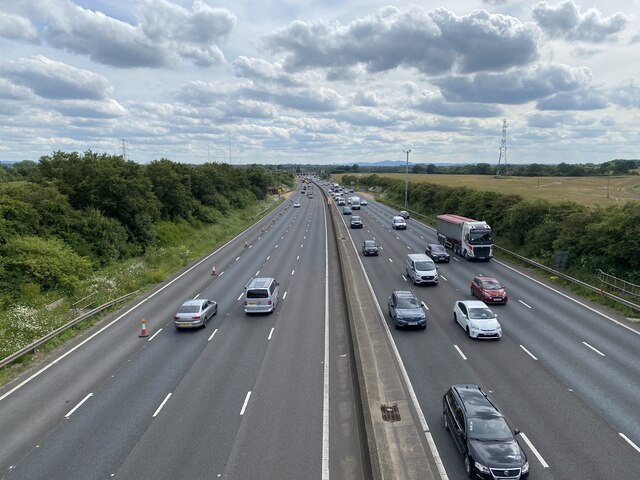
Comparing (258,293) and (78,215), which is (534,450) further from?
(78,215)

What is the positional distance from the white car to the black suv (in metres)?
7.80

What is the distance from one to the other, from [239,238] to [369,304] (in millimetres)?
35528

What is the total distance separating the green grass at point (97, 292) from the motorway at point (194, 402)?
1.03 m

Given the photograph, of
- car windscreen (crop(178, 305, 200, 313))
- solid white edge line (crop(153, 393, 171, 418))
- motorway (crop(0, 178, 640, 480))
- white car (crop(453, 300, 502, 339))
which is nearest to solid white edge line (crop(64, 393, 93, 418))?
motorway (crop(0, 178, 640, 480))

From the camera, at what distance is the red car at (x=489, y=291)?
26047 mm

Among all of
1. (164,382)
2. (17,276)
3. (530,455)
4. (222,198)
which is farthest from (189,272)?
(222,198)

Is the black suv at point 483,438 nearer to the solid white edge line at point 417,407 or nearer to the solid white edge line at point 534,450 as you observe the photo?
the solid white edge line at point 417,407

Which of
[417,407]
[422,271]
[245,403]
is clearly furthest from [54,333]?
[422,271]

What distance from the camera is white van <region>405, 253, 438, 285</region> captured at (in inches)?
1213

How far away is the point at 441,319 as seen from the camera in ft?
78.6

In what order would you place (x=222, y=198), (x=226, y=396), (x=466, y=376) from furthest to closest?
(x=222, y=198), (x=466, y=376), (x=226, y=396)

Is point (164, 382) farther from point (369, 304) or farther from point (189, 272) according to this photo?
point (189, 272)

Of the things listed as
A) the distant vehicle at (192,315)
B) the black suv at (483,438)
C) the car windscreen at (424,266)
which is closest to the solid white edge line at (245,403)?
the black suv at (483,438)

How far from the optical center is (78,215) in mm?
38031
